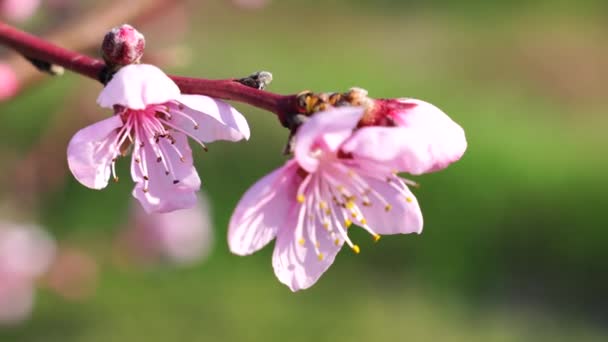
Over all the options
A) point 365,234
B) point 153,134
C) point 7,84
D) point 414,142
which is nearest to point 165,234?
point 7,84

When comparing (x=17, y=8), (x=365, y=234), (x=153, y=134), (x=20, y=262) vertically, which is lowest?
(x=365, y=234)

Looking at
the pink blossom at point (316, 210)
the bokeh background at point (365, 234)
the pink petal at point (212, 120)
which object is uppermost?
the pink petal at point (212, 120)

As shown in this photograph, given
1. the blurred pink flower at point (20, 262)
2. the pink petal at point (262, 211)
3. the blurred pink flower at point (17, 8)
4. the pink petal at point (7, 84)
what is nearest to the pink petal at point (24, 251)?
the blurred pink flower at point (20, 262)

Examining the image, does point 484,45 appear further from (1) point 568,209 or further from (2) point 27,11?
(2) point 27,11

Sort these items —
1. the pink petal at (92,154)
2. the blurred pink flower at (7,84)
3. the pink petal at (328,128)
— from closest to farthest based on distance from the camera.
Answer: the pink petal at (328,128)
the pink petal at (92,154)
the blurred pink flower at (7,84)

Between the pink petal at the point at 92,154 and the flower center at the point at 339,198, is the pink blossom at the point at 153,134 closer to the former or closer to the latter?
the pink petal at the point at 92,154

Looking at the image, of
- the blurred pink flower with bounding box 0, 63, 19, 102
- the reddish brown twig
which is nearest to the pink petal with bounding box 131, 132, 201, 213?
the reddish brown twig

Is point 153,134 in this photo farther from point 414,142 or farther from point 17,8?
point 17,8
